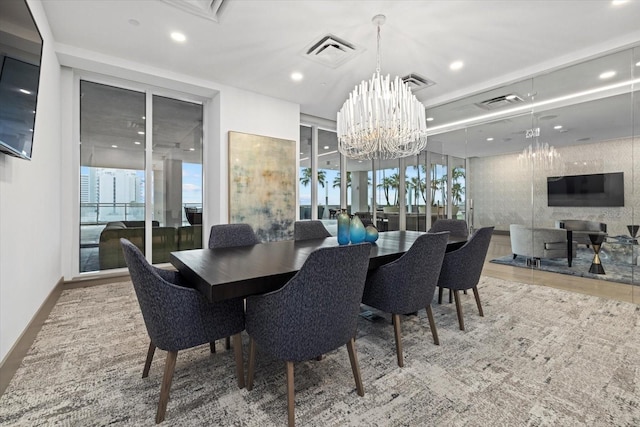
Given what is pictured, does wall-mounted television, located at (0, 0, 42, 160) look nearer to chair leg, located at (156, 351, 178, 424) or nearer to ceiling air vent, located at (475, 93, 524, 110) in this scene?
chair leg, located at (156, 351, 178, 424)

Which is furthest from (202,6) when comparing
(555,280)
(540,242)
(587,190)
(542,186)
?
(555,280)

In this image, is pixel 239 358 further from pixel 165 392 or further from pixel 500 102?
pixel 500 102

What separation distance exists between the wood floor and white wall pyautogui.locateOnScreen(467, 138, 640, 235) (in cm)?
48

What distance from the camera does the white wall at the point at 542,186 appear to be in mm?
3367

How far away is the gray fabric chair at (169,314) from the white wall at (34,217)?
1.01 meters

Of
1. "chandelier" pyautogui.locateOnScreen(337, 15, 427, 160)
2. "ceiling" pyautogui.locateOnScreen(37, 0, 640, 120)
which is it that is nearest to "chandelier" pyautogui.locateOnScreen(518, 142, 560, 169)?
"ceiling" pyautogui.locateOnScreen(37, 0, 640, 120)

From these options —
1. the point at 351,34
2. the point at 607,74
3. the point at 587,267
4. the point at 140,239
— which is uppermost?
the point at 351,34

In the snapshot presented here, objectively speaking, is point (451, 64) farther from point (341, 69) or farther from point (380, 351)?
point (380, 351)

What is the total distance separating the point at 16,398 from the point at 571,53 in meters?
5.85

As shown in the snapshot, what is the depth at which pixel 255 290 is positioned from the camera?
56.2 inches

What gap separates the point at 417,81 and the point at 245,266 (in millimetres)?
3807

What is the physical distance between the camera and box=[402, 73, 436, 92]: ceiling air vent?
13.2 ft

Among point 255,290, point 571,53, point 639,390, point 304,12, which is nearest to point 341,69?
point 304,12

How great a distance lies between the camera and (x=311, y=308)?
135 cm
